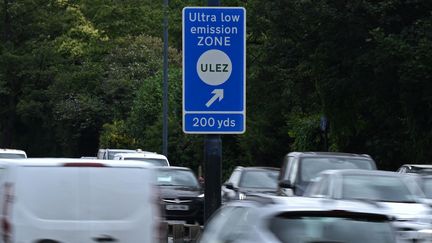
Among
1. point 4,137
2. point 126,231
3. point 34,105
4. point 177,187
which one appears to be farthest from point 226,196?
point 4,137

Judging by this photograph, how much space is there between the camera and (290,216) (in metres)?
8.05

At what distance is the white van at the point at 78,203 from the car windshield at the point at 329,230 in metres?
3.17

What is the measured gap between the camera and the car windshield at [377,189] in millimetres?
15695

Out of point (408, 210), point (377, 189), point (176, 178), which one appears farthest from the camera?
point (176, 178)

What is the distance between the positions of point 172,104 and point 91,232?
3764 centimetres

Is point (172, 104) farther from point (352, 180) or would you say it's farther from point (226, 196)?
point (352, 180)

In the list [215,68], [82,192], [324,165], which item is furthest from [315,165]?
[82,192]

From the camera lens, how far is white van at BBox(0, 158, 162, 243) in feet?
34.6

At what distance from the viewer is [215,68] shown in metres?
14.5

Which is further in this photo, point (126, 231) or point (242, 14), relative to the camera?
point (242, 14)

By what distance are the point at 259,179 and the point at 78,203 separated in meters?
14.1

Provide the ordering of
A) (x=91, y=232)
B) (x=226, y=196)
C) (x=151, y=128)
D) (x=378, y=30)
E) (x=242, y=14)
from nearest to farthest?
(x=91, y=232) → (x=242, y=14) → (x=226, y=196) → (x=378, y=30) → (x=151, y=128)

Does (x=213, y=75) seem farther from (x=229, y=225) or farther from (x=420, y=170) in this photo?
(x=420, y=170)

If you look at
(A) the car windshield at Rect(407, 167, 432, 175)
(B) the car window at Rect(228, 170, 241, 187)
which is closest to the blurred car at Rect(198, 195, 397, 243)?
(A) the car windshield at Rect(407, 167, 432, 175)
